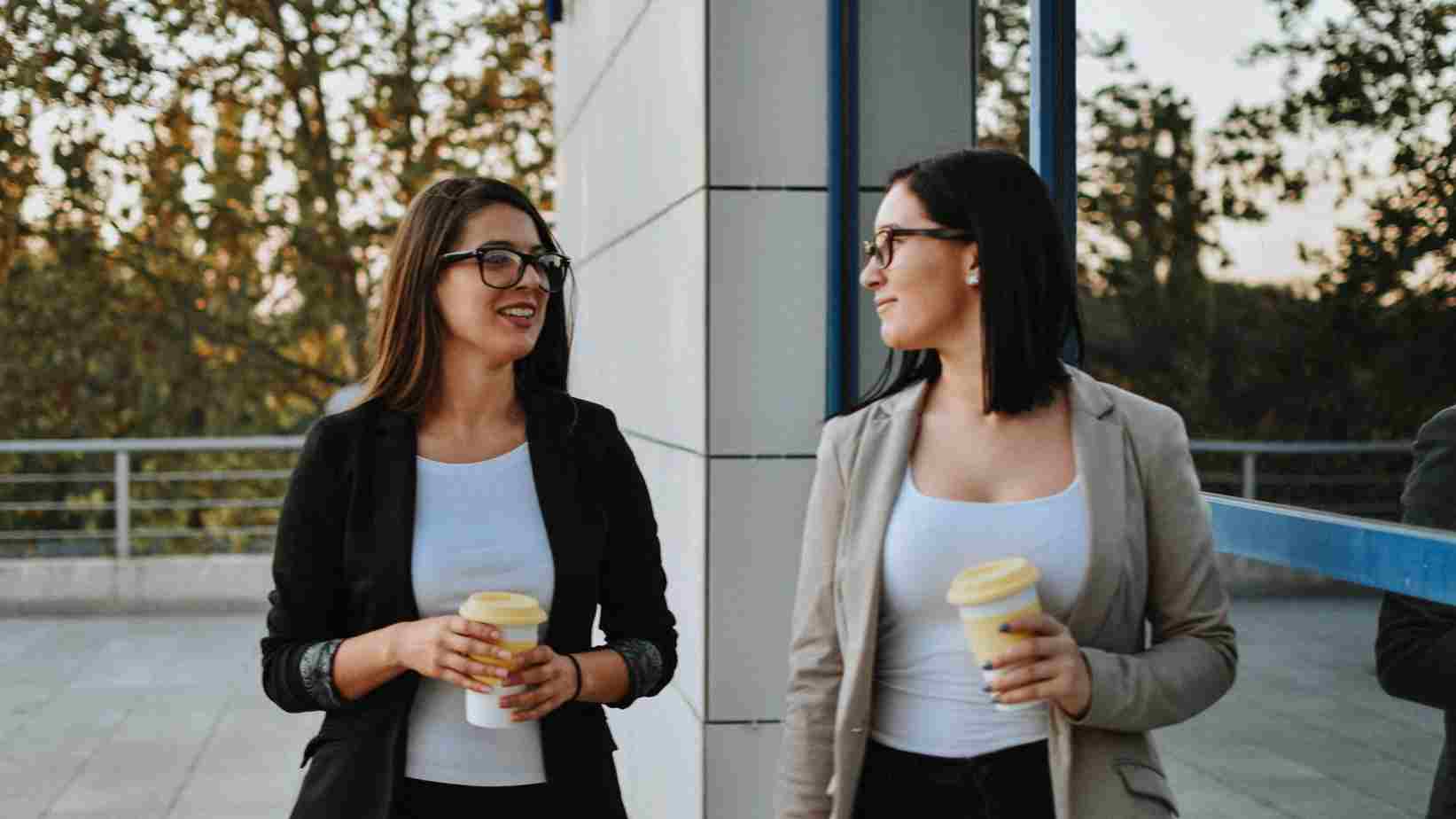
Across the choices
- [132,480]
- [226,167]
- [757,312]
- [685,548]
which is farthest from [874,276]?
[132,480]

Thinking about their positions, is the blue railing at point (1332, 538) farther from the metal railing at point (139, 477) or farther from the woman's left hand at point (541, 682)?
the metal railing at point (139, 477)

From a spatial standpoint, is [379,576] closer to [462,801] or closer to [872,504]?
[462,801]

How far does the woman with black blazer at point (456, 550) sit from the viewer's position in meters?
2.32

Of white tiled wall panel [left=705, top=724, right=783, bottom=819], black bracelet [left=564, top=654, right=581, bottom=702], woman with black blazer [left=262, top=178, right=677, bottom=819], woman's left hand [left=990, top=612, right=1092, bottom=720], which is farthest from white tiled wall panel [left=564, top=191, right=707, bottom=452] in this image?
woman's left hand [left=990, top=612, right=1092, bottom=720]

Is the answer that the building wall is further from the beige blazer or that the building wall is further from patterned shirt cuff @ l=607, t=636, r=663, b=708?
the beige blazer

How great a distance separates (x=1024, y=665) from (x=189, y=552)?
12514mm

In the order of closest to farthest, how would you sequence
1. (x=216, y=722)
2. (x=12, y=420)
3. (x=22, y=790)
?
1. (x=22, y=790)
2. (x=216, y=722)
3. (x=12, y=420)

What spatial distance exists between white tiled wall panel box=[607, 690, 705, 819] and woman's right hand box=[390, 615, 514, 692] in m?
1.88

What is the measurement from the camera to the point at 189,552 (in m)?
13.4

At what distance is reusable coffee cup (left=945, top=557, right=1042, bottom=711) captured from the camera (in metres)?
1.85

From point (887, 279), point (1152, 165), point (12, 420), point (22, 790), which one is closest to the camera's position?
point (887, 279)

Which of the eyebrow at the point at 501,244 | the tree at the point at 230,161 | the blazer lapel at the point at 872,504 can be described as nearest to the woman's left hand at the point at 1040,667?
the blazer lapel at the point at 872,504

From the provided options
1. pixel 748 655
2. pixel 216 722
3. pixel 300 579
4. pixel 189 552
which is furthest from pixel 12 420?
pixel 300 579

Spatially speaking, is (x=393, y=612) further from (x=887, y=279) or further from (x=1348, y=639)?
(x=1348, y=639)
